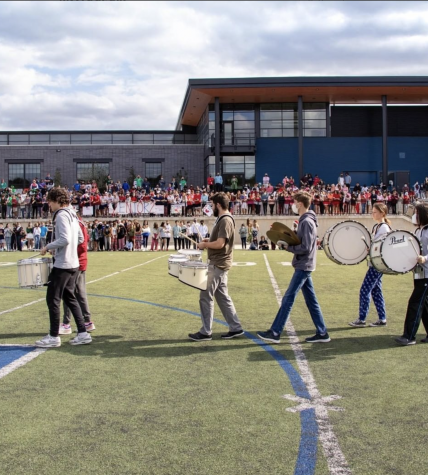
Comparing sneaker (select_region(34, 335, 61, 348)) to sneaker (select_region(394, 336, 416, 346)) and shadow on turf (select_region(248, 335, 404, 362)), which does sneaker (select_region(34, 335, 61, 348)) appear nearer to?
shadow on turf (select_region(248, 335, 404, 362))

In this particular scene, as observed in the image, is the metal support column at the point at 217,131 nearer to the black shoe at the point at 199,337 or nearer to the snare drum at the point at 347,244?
the snare drum at the point at 347,244

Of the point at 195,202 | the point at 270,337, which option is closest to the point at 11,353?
the point at 270,337

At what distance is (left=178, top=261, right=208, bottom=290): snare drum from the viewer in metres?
7.06

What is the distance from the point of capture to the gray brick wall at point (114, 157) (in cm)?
4822

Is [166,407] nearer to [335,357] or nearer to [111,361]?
[111,361]

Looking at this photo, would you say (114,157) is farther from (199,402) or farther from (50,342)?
(199,402)

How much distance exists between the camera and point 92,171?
47781 mm

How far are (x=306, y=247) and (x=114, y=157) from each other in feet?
140

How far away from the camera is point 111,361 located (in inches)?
249

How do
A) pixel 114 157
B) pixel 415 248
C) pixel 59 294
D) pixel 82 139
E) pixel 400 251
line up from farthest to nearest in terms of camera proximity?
pixel 82 139 < pixel 114 157 < pixel 400 251 < pixel 415 248 < pixel 59 294

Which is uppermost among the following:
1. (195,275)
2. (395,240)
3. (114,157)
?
(114,157)

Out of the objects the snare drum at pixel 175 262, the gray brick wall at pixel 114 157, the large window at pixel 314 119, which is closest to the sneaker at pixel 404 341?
the snare drum at pixel 175 262

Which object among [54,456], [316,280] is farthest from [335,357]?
[316,280]

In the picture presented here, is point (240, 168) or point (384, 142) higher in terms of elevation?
point (384, 142)
